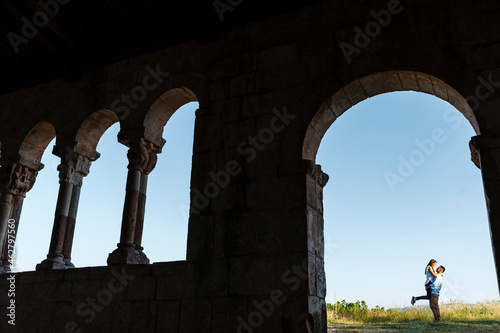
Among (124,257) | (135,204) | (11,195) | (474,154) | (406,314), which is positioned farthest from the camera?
(406,314)

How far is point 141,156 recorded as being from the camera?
4.73 meters

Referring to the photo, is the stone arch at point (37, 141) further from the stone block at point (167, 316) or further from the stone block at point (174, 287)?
the stone block at point (167, 316)

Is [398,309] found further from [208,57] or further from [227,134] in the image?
[208,57]

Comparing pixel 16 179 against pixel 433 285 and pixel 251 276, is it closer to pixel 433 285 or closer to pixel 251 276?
pixel 251 276

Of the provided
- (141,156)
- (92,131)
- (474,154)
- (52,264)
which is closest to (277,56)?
(141,156)

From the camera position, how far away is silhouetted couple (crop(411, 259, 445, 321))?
5693 millimetres

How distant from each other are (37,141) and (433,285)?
231 inches

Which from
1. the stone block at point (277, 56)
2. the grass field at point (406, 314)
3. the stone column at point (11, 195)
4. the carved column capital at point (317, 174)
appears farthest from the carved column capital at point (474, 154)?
the stone column at point (11, 195)

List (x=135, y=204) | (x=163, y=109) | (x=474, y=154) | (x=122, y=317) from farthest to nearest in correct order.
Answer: (x=163, y=109) < (x=135, y=204) < (x=122, y=317) < (x=474, y=154)

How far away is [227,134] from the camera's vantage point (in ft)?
14.1

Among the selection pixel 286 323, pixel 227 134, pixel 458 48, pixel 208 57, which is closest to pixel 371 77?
pixel 458 48

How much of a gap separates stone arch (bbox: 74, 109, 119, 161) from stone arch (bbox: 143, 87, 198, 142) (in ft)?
2.17

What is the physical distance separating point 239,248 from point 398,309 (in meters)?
3.81

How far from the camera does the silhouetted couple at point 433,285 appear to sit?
569 cm
